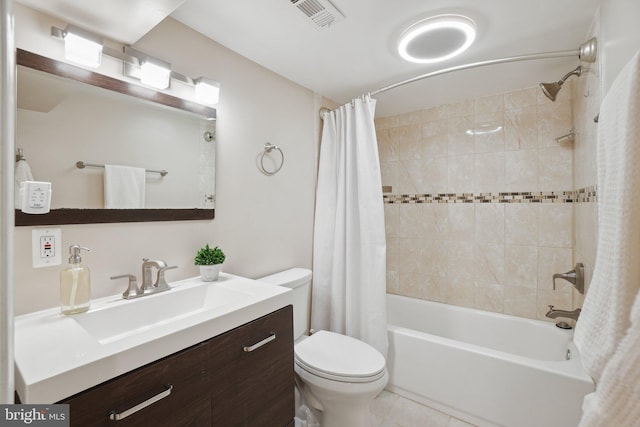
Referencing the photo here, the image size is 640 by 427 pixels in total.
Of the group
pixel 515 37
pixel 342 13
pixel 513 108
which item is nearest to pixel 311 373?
pixel 342 13

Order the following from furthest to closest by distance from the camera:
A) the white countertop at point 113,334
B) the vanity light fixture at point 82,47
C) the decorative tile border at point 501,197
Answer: the decorative tile border at point 501,197
the vanity light fixture at point 82,47
the white countertop at point 113,334

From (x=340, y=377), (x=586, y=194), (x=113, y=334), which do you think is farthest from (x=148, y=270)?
(x=586, y=194)

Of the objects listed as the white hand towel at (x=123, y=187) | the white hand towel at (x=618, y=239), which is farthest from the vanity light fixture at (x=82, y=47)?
the white hand towel at (x=618, y=239)

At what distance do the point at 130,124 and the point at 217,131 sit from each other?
1.45 feet

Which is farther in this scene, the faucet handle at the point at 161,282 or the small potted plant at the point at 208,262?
the small potted plant at the point at 208,262

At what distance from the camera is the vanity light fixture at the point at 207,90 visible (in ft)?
4.83

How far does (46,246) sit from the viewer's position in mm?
1024

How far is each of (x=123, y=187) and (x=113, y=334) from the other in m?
0.59

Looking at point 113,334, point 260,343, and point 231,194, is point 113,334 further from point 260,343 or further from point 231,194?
point 231,194

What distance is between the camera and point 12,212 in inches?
16.9

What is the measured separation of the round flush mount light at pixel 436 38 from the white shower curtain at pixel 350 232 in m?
0.47

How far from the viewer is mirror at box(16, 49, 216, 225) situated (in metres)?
1.01

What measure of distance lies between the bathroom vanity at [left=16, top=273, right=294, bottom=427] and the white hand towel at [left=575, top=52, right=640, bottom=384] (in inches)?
39.3

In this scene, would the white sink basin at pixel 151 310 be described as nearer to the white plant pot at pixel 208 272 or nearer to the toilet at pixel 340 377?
the white plant pot at pixel 208 272
